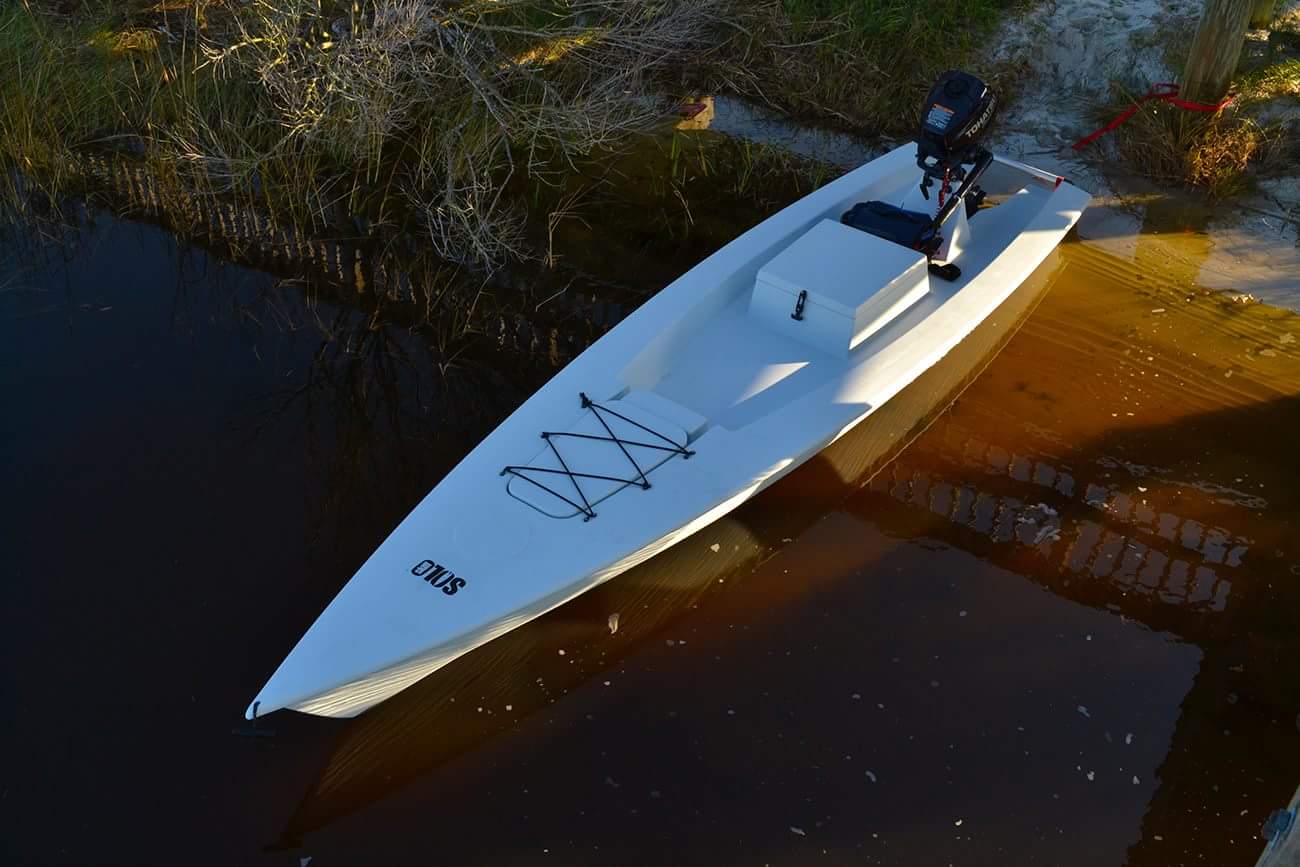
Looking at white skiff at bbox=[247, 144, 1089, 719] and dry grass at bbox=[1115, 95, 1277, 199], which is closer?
white skiff at bbox=[247, 144, 1089, 719]

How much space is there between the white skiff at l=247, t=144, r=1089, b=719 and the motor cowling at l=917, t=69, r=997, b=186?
0.40m

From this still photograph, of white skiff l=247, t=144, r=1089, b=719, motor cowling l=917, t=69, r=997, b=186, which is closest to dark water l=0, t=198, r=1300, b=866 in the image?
white skiff l=247, t=144, r=1089, b=719

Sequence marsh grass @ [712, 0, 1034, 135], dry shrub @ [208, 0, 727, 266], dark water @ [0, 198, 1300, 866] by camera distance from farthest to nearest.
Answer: marsh grass @ [712, 0, 1034, 135] → dry shrub @ [208, 0, 727, 266] → dark water @ [0, 198, 1300, 866]

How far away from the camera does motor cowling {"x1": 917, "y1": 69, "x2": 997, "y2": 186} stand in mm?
5320

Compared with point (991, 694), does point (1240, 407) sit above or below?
above

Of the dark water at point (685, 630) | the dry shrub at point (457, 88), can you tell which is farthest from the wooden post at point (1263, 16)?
the dry shrub at point (457, 88)

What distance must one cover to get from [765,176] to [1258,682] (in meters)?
4.45

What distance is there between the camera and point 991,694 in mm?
4172

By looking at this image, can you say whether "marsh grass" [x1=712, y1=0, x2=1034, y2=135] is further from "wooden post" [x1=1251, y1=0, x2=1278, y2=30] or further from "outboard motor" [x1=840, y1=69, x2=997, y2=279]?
"outboard motor" [x1=840, y1=69, x2=997, y2=279]

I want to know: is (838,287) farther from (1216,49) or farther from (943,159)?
(1216,49)

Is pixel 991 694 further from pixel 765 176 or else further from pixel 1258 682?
pixel 765 176

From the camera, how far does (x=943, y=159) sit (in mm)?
5441

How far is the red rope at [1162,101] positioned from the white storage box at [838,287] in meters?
2.95

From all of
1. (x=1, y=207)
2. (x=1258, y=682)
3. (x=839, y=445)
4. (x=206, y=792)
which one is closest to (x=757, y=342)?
(x=839, y=445)
